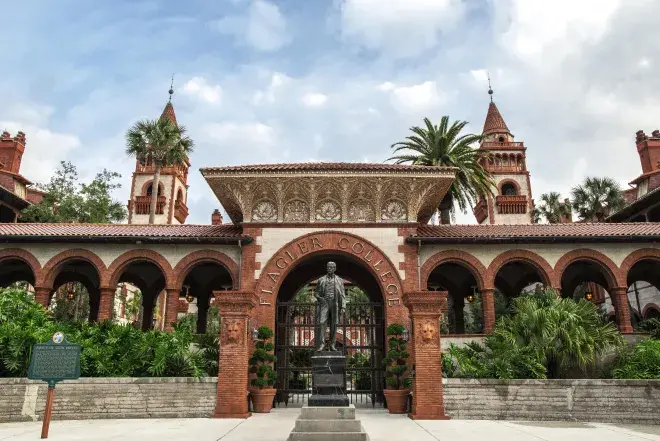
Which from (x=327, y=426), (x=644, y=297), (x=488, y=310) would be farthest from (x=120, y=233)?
(x=644, y=297)

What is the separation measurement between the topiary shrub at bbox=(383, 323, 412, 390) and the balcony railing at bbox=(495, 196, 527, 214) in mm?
31745

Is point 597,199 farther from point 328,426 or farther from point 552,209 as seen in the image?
point 328,426

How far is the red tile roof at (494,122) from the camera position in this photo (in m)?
48.2

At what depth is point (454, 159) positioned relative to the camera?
93.7 feet

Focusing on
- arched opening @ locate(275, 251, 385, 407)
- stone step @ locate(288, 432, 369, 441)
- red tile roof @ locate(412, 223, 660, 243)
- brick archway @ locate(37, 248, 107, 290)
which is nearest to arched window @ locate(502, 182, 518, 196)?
red tile roof @ locate(412, 223, 660, 243)

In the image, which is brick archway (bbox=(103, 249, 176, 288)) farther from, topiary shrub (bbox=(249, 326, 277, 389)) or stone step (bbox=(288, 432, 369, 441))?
stone step (bbox=(288, 432, 369, 441))

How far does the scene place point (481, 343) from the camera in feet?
55.2

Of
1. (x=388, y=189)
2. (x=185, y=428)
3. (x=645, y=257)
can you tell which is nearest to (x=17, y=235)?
(x=185, y=428)

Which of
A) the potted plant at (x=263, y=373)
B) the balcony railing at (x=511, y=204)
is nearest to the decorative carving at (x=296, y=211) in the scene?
the potted plant at (x=263, y=373)

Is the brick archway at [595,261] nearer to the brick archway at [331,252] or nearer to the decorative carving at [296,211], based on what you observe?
the brick archway at [331,252]

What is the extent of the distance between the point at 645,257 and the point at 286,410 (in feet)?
47.9

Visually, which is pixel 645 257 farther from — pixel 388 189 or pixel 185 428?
pixel 185 428

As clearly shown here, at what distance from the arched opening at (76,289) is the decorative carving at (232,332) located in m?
8.40

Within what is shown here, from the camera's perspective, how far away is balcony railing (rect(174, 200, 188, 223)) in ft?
153
